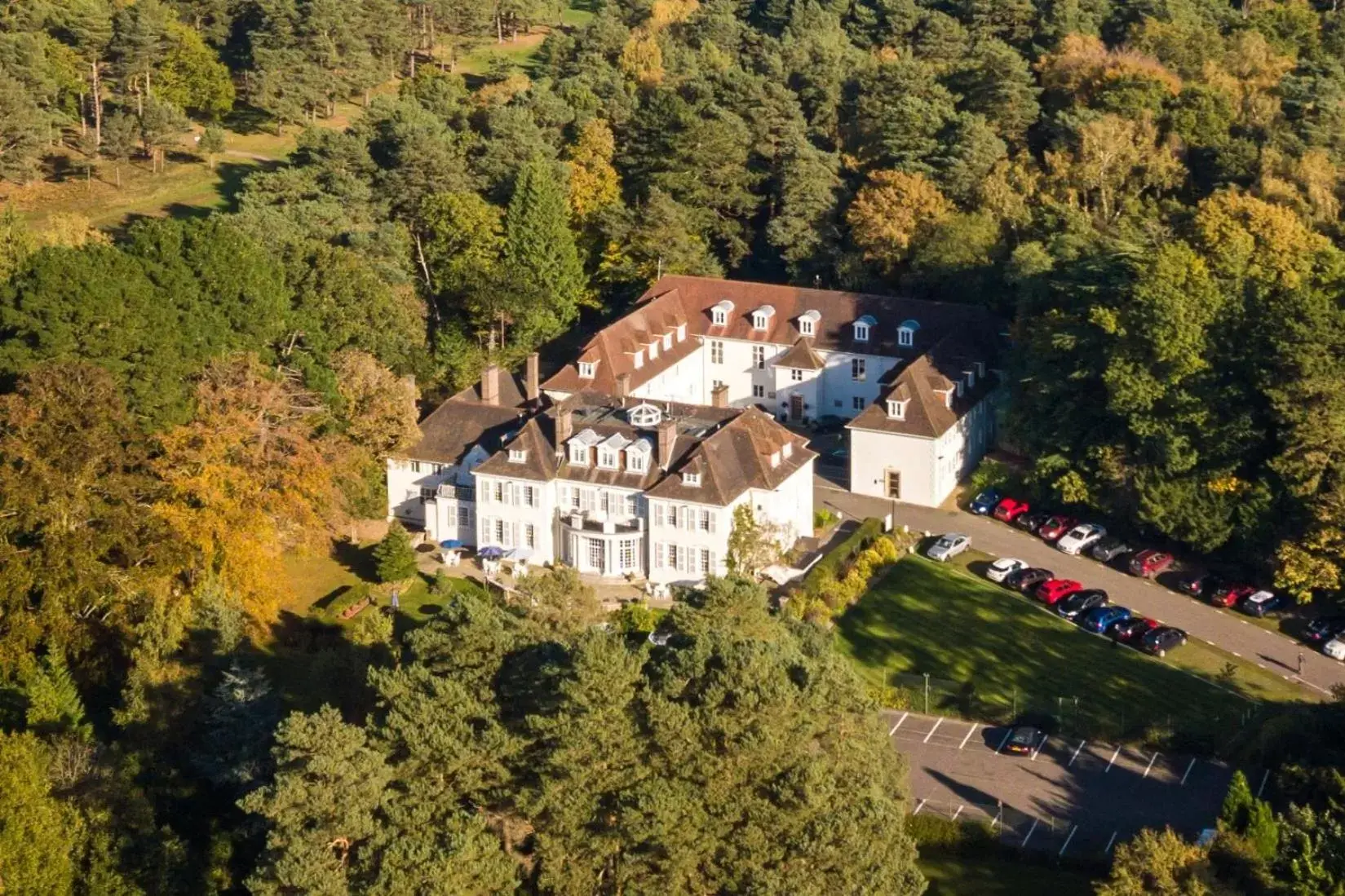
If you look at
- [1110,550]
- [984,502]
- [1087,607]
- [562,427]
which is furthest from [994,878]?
[562,427]

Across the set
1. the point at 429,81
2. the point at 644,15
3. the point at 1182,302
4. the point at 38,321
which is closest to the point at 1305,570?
the point at 1182,302

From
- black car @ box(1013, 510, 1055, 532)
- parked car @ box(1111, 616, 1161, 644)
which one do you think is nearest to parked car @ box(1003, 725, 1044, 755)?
parked car @ box(1111, 616, 1161, 644)

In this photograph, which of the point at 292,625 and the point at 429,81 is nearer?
the point at 292,625

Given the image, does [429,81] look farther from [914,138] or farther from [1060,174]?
[1060,174]

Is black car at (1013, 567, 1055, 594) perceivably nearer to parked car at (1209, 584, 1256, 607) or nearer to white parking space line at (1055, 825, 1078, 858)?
parked car at (1209, 584, 1256, 607)

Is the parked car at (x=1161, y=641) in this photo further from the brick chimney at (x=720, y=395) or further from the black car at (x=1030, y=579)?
the brick chimney at (x=720, y=395)

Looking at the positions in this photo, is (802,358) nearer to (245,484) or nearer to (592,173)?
(592,173)

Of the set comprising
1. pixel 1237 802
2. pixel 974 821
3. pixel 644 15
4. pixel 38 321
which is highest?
pixel 644 15
